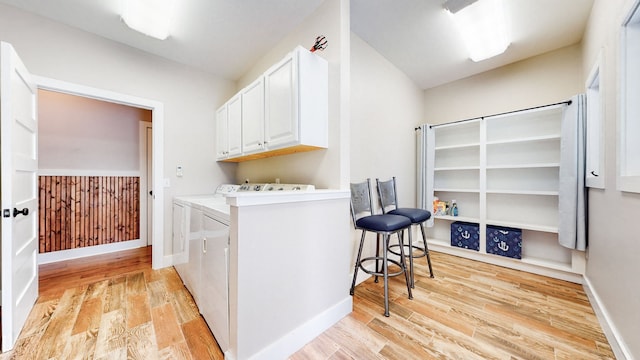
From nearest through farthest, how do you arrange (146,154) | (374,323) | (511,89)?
(374,323) → (511,89) → (146,154)

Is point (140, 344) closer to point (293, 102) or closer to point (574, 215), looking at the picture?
point (293, 102)

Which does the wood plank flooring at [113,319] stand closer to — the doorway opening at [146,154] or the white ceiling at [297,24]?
the doorway opening at [146,154]

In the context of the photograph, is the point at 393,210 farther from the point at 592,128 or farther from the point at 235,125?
the point at 235,125

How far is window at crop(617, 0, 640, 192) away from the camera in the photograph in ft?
3.96

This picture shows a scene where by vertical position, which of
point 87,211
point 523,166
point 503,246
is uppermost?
point 523,166

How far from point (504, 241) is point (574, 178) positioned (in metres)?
0.95

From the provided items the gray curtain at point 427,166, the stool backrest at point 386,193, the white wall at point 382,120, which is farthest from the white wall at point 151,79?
the gray curtain at point 427,166

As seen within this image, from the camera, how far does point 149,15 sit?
194cm

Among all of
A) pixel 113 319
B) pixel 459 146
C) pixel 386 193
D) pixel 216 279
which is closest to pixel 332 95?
pixel 386 193

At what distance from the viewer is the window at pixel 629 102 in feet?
3.96

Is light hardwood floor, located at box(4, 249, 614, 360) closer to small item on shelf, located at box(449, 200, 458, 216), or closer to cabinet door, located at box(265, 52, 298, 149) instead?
small item on shelf, located at box(449, 200, 458, 216)

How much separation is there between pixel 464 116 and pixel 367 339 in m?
3.19

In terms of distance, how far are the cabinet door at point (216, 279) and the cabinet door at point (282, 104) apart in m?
0.82

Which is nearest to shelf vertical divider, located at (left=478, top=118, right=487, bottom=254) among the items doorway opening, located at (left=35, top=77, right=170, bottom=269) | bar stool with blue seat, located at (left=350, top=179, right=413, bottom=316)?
bar stool with blue seat, located at (left=350, top=179, right=413, bottom=316)
